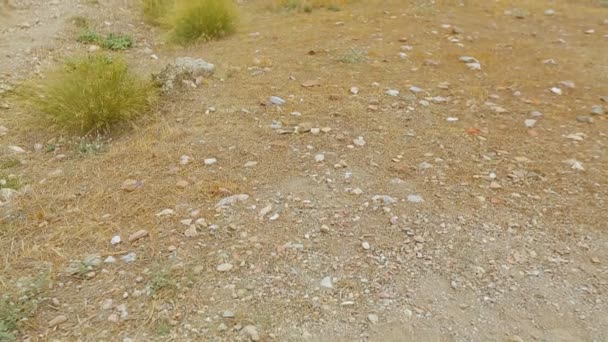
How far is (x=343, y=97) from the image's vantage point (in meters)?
3.86

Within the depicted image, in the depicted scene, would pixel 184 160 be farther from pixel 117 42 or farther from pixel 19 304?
pixel 117 42

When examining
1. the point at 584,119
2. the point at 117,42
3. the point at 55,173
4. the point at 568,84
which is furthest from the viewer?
the point at 117,42

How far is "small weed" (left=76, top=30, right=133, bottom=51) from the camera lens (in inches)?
210

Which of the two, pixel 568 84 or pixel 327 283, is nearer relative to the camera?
pixel 327 283

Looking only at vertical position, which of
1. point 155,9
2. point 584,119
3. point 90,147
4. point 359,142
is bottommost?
point 584,119

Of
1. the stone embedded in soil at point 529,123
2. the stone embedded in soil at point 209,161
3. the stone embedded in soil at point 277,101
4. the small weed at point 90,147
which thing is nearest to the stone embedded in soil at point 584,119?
the stone embedded in soil at point 529,123

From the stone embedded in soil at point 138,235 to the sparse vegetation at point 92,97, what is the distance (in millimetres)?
1251

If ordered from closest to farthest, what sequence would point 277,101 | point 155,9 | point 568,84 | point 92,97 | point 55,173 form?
1. point 55,173
2. point 92,97
3. point 277,101
4. point 568,84
5. point 155,9

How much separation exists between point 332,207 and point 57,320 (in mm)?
1338

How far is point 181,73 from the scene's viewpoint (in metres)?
4.13

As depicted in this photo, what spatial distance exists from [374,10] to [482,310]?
5.05 meters

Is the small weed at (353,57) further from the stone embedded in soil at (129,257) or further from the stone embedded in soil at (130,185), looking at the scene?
the stone embedded in soil at (129,257)

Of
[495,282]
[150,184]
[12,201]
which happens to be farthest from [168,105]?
[495,282]

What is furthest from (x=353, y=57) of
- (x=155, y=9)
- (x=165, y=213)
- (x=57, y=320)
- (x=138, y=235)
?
(x=57, y=320)
